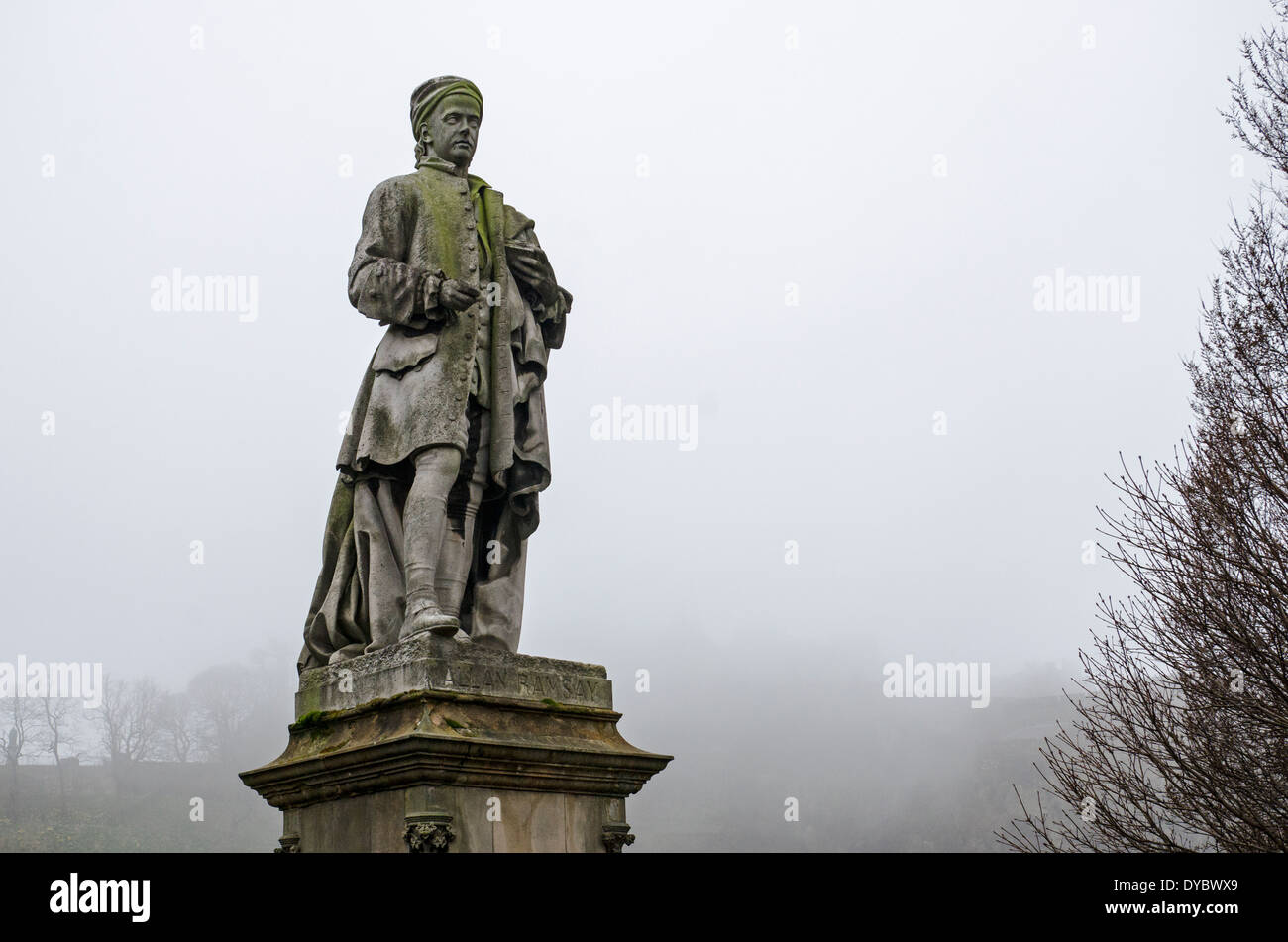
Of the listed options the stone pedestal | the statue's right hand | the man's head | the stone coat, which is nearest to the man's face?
the man's head

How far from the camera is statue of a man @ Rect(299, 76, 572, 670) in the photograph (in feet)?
29.3

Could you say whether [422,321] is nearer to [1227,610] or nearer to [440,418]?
[440,418]

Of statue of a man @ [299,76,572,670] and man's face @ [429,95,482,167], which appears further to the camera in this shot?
man's face @ [429,95,482,167]

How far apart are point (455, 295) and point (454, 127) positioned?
1.29 m

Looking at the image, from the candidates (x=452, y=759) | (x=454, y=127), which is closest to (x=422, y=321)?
(x=454, y=127)

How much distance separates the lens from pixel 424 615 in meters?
8.50

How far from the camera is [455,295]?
9094mm

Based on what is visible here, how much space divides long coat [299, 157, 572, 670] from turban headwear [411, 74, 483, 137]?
325 millimetres

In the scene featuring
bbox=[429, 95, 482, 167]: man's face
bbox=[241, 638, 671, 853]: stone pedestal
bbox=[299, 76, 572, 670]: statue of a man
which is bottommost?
bbox=[241, 638, 671, 853]: stone pedestal

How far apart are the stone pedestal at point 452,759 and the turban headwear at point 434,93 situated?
357 cm

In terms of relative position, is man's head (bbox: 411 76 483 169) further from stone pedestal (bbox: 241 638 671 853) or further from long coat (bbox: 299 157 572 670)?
stone pedestal (bbox: 241 638 671 853)

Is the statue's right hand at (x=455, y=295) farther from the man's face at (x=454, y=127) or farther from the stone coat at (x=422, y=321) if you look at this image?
the man's face at (x=454, y=127)

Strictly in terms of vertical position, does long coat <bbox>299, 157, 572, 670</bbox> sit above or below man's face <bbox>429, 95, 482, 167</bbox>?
below
